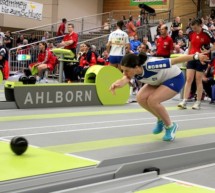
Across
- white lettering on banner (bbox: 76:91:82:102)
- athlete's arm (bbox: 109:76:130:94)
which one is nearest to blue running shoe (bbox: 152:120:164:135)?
athlete's arm (bbox: 109:76:130:94)

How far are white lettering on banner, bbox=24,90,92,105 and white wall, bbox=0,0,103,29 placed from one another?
15.1 meters

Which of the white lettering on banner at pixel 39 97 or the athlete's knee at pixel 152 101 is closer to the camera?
the athlete's knee at pixel 152 101

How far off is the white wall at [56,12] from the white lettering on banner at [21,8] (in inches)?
275

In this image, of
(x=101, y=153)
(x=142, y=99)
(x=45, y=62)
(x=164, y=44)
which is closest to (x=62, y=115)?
(x=142, y=99)

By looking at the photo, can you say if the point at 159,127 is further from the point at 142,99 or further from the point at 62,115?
the point at 62,115

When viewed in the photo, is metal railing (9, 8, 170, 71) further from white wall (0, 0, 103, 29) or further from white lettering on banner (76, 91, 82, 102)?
white lettering on banner (76, 91, 82, 102)

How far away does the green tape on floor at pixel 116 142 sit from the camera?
4.82m

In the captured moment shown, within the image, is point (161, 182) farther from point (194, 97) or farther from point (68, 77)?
point (68, 77)

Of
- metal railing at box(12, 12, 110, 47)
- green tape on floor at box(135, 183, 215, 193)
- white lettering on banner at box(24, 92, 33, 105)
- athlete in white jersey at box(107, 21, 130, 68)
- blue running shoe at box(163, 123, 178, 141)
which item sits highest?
metal railing at box(12, 12, 110, 47)

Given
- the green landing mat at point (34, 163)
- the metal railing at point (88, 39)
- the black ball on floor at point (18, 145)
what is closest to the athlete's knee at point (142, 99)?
the green landing mat at point (34, 163)

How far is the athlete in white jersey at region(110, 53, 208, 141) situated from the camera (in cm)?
494

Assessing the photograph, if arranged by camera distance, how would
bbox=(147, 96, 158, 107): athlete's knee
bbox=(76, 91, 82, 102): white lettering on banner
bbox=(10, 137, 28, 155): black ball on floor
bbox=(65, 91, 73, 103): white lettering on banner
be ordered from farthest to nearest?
bbox=(76, 91, 82, 102): white lettering on banner, bbox=(65, 91, 73, 103): white lettering on banner, bbox=(147, 96, 158, 107): athlete's knee, bbox=(10, 137, 28, 155): black ball on floor

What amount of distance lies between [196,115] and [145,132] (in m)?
2.16

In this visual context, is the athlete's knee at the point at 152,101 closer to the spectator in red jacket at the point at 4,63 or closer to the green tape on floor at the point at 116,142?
the green tape on floor at the point at 116,142
